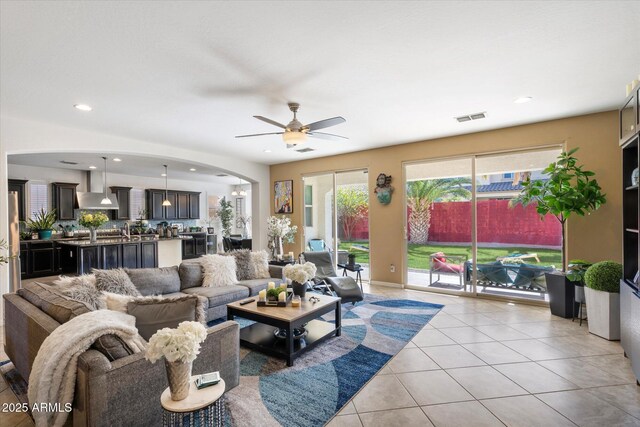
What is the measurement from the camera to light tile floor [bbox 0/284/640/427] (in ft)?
6.91

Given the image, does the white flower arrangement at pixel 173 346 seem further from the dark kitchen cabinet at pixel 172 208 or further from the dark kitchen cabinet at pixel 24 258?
the dark kitchen cabinet at pixel 172 208

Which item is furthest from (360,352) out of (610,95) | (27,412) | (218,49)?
(610,95)

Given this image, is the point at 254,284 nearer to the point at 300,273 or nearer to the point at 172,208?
the point at 300,273

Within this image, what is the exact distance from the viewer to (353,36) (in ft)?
7.54

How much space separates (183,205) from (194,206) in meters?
0.45

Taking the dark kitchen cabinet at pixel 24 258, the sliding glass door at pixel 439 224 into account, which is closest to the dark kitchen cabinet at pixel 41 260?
the dark kitchen cabinet at pixel 24 258

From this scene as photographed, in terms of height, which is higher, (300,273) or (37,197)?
(37,197)

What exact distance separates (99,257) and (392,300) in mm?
6154

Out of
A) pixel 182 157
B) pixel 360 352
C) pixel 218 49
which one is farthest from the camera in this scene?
pixel 182 157

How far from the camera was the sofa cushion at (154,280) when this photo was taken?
3691 millimetres

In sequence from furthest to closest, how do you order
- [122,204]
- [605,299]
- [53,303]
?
1. [122,204]
2. [605,299]
3. [53,303]

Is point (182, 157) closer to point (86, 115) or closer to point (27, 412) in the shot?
point (86, 115)

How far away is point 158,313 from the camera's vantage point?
2.20m

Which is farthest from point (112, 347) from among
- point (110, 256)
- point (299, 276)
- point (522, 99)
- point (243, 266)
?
point (110, 256)
